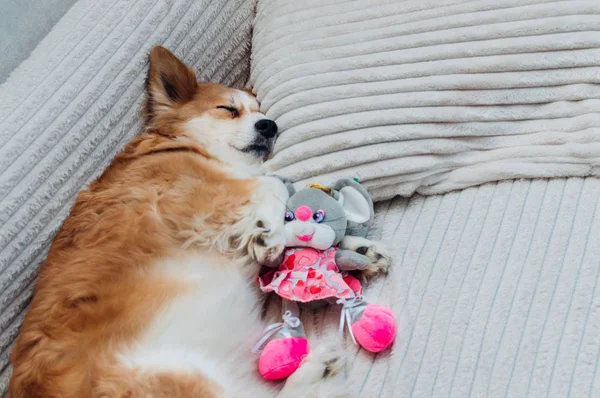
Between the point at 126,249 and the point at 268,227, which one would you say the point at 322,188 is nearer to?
the point at 268,227

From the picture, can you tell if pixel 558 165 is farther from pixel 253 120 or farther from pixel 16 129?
pixel 16 129

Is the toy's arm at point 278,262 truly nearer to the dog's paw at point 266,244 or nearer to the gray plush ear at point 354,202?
the dog's paw at point 266,244

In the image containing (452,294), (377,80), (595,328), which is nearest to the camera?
(595,328)

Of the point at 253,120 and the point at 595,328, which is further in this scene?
the point at 253,120

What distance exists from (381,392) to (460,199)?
604 millimetres

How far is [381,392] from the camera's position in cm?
132

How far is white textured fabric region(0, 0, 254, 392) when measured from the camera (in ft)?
5.10

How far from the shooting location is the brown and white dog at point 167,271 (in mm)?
1287

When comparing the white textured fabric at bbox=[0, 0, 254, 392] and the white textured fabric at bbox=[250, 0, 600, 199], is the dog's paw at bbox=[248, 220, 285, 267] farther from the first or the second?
the white textured fabric at bbox=[0, 0, 254, 392]

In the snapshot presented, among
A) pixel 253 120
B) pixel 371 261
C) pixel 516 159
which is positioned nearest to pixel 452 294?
pixel 371 261

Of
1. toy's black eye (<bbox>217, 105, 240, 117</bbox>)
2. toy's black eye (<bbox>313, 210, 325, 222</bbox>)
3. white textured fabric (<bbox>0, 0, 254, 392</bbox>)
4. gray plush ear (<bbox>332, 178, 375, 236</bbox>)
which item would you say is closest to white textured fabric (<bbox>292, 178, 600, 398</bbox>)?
gray plush ear (<bbox>332, 178, 375, 236</bbox>)

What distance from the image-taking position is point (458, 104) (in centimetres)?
167

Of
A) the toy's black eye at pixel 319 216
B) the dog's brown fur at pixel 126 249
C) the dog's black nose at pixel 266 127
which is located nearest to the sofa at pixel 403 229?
the dog's brown fur at pixel 126 249

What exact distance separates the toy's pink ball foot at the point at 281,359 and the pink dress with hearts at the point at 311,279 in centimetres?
11
